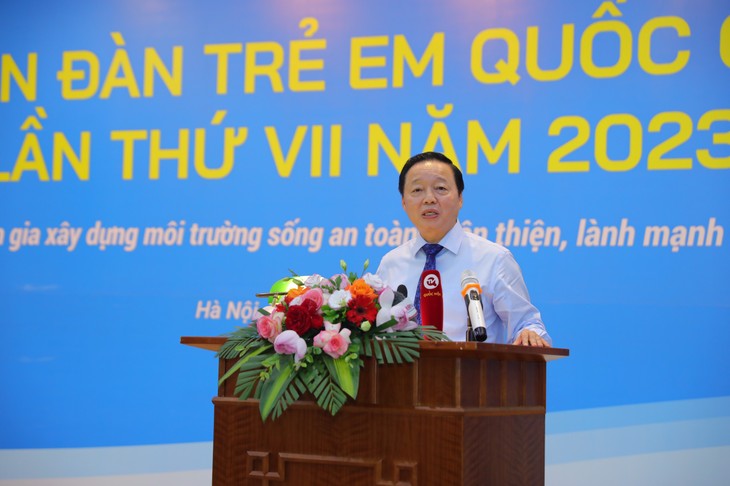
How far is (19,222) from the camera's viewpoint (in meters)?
4.57

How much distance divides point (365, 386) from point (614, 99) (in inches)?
93.7

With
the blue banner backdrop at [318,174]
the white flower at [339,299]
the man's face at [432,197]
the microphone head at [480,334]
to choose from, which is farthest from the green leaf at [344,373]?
the blue banner backdrop at [318,174]

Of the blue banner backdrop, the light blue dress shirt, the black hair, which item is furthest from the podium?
the blue banner backdrop

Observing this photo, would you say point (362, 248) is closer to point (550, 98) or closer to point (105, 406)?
point (550, 98)

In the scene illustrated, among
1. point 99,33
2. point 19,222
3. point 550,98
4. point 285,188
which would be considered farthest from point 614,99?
point 19,222

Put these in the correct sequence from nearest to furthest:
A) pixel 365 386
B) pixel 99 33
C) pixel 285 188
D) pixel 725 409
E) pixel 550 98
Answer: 1. pixel 365 386
2. pixel 725 409
3. pixel 550 98
4. pixel 285 188
5. pixel 99 33

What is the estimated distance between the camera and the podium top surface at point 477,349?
179cm

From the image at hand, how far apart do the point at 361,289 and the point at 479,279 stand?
76cm

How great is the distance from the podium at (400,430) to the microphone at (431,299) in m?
0.24

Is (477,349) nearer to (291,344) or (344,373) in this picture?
(344,373)

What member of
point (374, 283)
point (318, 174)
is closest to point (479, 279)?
point (374, 283)

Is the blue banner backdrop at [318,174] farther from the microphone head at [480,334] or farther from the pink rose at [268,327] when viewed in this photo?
the pink rose at [268,327]

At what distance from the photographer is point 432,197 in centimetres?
262

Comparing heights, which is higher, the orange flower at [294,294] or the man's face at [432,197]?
the man's face at [432,197]
